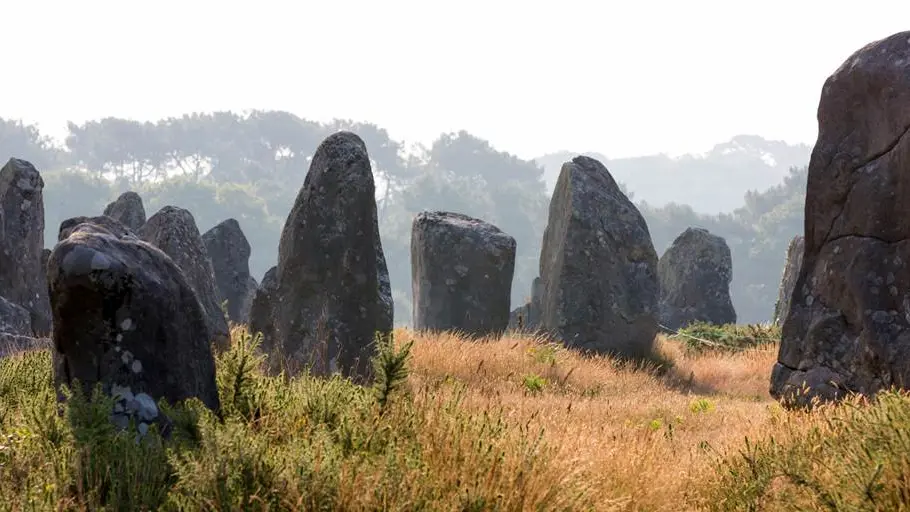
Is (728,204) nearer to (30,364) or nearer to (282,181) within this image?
(282,181)

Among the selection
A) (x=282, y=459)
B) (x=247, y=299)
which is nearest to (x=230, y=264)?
(x=247, y=299)

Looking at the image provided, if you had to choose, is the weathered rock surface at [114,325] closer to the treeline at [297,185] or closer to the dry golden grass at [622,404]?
the dry golden grass at [622,404]

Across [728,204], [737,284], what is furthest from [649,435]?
[728,204]

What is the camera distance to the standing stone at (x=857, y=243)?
8.76 m

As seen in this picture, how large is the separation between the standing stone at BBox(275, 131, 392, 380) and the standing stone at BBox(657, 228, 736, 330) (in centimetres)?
1944

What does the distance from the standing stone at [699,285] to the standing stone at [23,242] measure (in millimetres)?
17654

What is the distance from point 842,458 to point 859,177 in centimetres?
405

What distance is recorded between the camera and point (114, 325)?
607cm

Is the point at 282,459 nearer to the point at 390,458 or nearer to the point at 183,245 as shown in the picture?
the point at 390,458

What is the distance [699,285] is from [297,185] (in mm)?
65900

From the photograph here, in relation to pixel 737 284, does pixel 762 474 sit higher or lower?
higher

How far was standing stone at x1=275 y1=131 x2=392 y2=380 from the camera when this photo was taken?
35.8ft

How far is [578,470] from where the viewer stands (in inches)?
210

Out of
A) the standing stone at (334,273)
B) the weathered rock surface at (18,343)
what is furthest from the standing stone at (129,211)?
the standing stone at (334,273)
